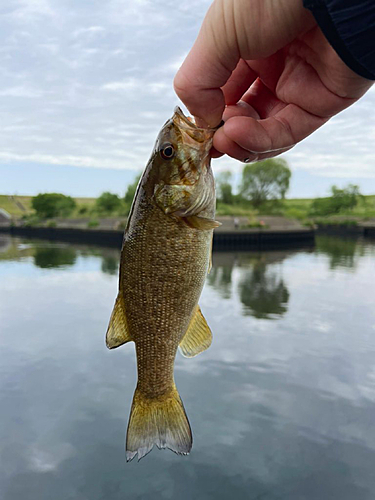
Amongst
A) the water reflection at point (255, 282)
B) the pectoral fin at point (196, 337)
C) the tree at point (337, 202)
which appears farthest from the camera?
the tree at point (337, 202)

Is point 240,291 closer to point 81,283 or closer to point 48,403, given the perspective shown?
point 81,283

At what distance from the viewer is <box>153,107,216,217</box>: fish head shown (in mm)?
1949

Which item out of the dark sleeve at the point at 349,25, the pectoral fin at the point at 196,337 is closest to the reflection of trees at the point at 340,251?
the pectoral fin at the point at 196,337

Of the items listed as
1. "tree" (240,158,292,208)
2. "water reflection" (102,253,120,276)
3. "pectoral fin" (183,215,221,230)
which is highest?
"tree" (240,158,292,208)

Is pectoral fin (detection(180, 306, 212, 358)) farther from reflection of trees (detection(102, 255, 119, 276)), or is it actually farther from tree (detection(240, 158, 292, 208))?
tree (detection(240, 158, 292, 208))

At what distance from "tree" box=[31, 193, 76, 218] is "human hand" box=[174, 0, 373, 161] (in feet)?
241

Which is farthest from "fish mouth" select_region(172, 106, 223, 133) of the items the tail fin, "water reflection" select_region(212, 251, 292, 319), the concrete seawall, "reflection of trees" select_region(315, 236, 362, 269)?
the concrete seawall

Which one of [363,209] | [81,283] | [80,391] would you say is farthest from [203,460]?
[363,209]

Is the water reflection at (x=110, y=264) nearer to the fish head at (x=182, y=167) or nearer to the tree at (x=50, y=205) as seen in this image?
the fish head at (x=182, y=167)

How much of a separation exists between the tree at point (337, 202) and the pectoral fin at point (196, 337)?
91.3m

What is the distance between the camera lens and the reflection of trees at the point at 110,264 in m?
34.2

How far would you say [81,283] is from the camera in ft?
99.2

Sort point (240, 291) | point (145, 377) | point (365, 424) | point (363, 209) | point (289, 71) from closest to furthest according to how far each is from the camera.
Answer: point (289, 71) → point (145, 377) → point (365, 424) → point (240, 291) → point (363, 209)

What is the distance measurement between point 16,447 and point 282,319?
15.2 m
